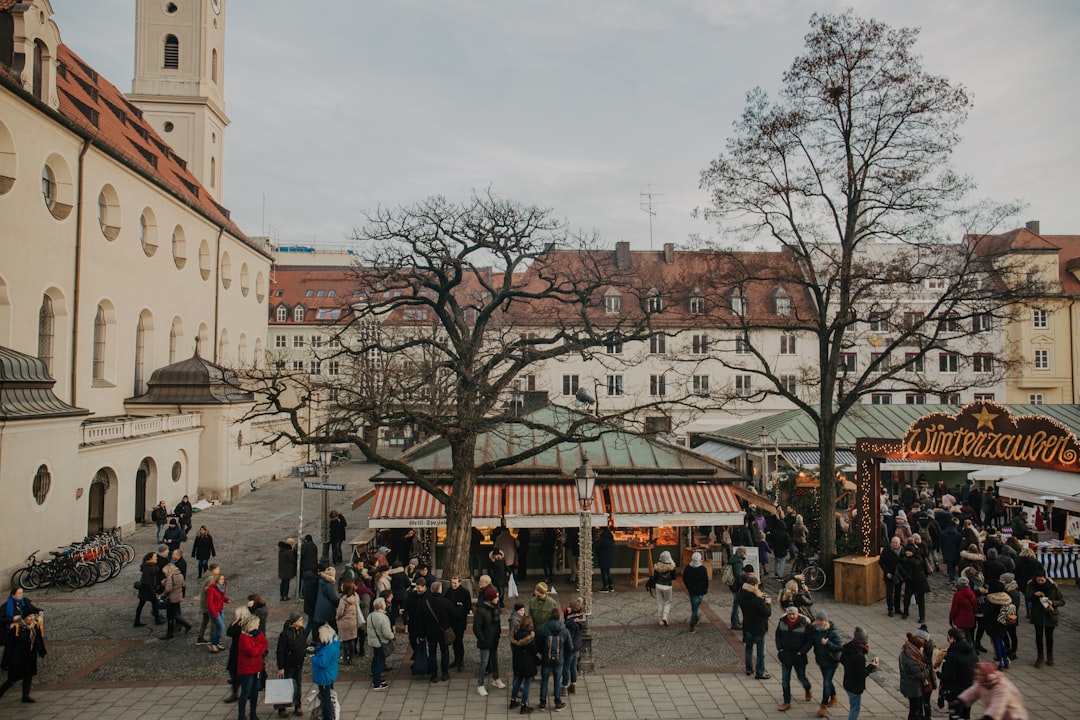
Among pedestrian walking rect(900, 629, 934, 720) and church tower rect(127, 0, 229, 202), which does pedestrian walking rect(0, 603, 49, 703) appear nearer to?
pedestrian walking rect(900, 629, 934, 720)

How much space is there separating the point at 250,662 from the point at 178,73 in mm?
54481

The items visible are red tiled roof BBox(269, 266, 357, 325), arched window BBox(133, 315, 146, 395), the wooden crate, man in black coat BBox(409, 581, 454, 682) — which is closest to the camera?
man in black coat BBox(409, 581, 454, 682)

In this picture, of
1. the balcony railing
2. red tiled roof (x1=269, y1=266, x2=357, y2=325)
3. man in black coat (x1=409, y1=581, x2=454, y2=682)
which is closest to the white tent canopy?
man in black coat (x1=409, y1=581, x2=454, y2=682)

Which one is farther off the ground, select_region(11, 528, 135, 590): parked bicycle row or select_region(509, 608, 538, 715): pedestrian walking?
select_region(509, 608, 538, 715): pedestrian walking

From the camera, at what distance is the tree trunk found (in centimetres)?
1597

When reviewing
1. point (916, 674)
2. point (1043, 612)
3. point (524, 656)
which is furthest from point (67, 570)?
point (1043, 612)

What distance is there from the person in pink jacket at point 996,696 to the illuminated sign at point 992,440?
7123 mm

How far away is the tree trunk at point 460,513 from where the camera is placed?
15969 mm

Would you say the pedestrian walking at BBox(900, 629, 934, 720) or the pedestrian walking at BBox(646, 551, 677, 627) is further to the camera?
the pedestrian walking at BBox(646, 551, 677, 627)

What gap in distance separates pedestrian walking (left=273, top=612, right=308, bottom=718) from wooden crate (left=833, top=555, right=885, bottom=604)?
1179 centimetres

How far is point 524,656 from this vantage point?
10820mm

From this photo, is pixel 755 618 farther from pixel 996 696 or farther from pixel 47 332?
pixel 47 332

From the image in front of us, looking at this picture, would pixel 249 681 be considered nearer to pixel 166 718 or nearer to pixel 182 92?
pixel 166 718

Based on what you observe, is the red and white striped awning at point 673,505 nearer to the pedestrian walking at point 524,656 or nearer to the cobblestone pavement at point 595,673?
the cobblestone pavement at point 595,673
